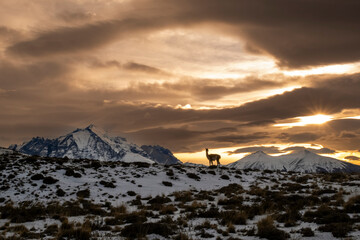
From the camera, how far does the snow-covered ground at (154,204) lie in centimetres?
1366

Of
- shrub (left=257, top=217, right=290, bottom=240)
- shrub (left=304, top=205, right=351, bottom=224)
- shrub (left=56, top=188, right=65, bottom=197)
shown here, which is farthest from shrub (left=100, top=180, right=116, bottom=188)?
shrub (left=257, top=217, right=290, bottom=240)

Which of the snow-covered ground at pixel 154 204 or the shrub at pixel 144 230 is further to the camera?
the snow-covered ground at pixel 154 204

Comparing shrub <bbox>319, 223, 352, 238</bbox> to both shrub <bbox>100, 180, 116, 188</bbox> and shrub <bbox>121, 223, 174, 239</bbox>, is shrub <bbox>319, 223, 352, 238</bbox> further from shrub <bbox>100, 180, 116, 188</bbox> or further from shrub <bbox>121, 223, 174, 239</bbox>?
shrub <bbox>100, 180, 116, 188</bbox>

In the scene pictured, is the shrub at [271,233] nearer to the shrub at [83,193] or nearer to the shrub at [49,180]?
the shrub at [83,193]

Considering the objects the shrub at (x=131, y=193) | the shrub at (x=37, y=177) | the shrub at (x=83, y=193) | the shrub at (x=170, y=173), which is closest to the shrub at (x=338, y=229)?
the shrub at (x=131, y=193)

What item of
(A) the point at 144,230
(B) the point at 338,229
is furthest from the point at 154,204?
(B) the point at 338,229

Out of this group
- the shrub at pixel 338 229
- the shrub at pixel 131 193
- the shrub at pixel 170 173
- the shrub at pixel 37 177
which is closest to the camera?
the shrub at pixel 338 229

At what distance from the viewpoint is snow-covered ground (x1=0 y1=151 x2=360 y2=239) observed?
1366 centimetres

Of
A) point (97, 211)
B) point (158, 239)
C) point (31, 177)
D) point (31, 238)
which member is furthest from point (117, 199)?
point (158, 239)

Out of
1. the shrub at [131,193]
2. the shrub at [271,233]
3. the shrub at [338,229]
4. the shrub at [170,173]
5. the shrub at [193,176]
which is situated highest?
the shrub at [170,173]

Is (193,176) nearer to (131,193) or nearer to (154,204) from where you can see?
(131,193)

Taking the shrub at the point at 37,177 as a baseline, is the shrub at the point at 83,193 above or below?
below

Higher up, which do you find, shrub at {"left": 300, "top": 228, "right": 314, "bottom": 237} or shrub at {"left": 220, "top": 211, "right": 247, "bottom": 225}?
shrub at {"left": 300, "top": 228, "right": 314, "bottom": 237}

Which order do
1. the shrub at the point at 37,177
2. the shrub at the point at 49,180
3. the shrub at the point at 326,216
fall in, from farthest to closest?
the shrub at the point at 37,177 → the shrub at the point at 49,180 → the shrub at the point at 326,216
